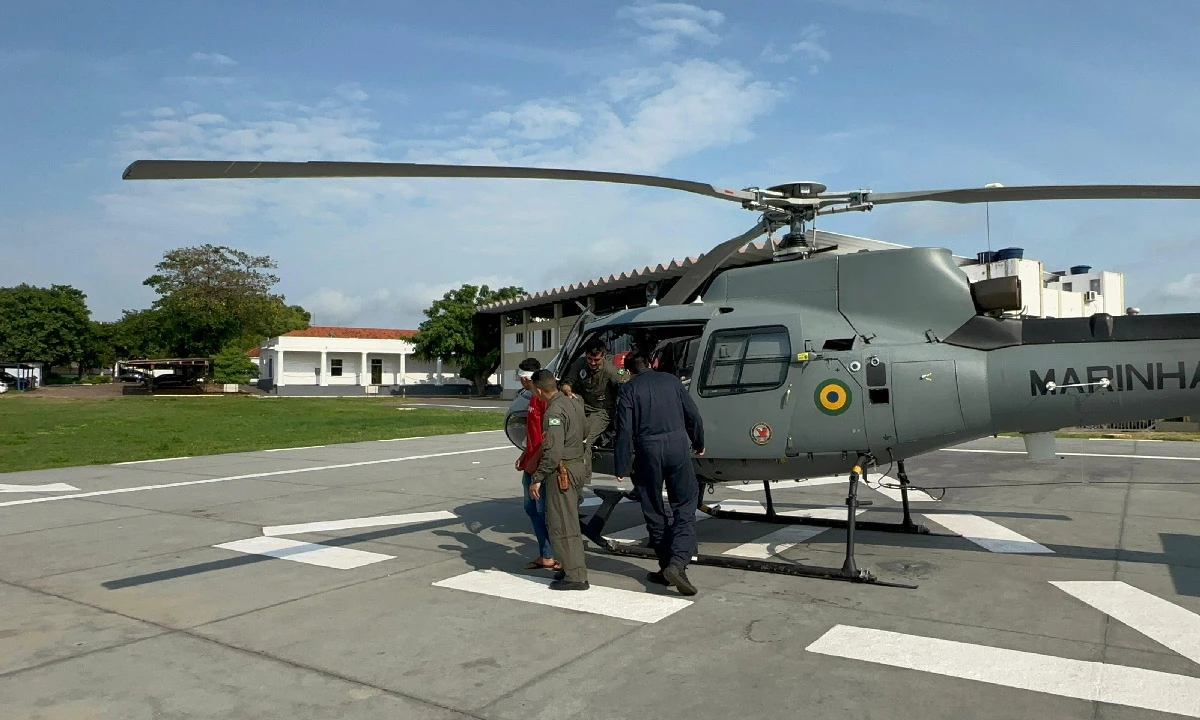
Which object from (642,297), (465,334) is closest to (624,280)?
(642,297)

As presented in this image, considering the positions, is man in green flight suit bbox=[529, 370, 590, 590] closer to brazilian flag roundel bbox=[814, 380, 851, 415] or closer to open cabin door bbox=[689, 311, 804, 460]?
open cabin door bbox=[689, 311, 804, 460]

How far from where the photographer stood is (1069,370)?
6.50 meters

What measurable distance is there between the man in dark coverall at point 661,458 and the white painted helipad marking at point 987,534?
3.36 metres

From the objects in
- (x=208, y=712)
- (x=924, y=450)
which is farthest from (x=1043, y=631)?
(x=208, y=712)

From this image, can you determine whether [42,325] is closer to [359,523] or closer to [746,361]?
[359,523]

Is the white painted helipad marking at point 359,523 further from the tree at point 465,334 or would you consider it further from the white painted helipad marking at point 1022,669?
the tree at point 465,334

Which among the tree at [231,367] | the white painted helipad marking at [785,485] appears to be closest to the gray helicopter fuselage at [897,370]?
the white painted helipad marking at [785,485]

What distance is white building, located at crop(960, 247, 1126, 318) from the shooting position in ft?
110

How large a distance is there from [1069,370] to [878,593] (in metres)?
2.53

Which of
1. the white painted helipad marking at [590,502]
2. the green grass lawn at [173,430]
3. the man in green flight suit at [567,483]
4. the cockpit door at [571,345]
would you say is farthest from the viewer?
the green grass lawn at [173,430]

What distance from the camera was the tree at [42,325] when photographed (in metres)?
→ 85.7

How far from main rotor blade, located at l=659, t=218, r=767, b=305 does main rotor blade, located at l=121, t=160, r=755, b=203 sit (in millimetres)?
404

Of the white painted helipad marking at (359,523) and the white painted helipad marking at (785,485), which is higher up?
the white painted helipad marking at (359,523)

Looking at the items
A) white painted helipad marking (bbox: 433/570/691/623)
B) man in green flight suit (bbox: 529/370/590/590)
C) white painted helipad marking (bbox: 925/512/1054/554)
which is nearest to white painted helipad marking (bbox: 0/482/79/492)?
white painted helipad marking (bbox: 433/570/691/623)
